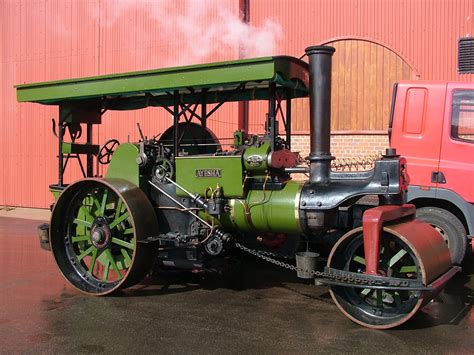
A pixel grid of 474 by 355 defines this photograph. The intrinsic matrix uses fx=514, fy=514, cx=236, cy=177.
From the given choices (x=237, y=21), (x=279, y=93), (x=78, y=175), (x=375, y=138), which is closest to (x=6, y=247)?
(x=78, y=175)

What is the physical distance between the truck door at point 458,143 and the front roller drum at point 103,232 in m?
3.38

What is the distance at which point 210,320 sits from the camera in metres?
4.29

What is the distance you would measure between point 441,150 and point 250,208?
2.65m

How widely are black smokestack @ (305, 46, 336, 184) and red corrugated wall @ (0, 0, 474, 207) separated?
5600 mm

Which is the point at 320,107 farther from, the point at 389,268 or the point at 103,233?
the point at 103,233

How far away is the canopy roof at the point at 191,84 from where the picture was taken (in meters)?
4.43

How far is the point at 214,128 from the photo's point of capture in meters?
10.6

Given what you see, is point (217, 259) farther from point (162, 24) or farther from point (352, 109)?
point (162, 24)

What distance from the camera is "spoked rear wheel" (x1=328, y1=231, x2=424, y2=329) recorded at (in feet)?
13.3

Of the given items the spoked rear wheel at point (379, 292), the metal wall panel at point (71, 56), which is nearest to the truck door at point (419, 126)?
the spoked rear wheel at point (379, 292)

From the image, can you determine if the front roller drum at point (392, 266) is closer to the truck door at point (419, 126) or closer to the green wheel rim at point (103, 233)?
the truck door at point (419, 126)

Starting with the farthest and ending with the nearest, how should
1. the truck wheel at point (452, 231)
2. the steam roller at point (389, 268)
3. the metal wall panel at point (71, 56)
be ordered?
the metal wall panel at point (71, 56) < the truck wheel at point (452, 231) < the steam roller at point (389, 268)

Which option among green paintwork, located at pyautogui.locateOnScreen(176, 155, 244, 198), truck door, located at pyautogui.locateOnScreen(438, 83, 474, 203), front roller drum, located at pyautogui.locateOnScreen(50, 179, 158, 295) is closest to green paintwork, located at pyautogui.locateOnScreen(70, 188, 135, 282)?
front roller drum, located at pyautogui.locateOnScreen(50, 179, 158, 295)

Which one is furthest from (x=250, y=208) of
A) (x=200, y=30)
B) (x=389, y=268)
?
(x=200, y=30)
